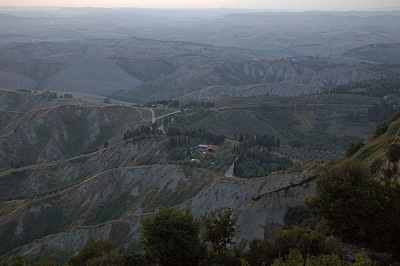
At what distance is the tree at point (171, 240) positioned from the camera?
25281 mm

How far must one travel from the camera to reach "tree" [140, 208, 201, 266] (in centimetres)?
2528

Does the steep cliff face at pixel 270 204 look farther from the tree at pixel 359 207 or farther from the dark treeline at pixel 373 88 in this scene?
the dark treeline at pixel 373 88

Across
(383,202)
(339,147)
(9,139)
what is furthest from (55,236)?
(339,147)

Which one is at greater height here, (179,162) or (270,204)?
(270,204)

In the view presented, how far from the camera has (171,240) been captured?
2517 cm

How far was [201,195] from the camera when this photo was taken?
52.3 metres

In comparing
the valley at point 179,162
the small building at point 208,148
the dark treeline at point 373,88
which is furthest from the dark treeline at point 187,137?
the dark treeline at point 373,88

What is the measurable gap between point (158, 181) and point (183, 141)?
15.6 m

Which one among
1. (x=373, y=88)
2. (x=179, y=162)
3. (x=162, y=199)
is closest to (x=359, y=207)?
(x=162, y=199)

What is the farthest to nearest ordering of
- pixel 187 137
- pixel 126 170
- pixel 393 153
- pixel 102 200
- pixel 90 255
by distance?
pixel 187 137 → pixel 126 170 → pixel 102 200 → pixel 393 153 → pixel 90 255

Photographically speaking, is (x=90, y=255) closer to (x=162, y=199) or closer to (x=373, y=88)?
(x=162, y=199)

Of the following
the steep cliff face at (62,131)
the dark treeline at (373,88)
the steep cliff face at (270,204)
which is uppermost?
the steep cliff face at (270,204)

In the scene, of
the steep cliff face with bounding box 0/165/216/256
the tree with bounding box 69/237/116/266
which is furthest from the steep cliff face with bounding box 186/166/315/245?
the steep cliff face with bounding box 0/165/216/256

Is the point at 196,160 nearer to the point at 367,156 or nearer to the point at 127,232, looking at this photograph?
the point at 127,232
